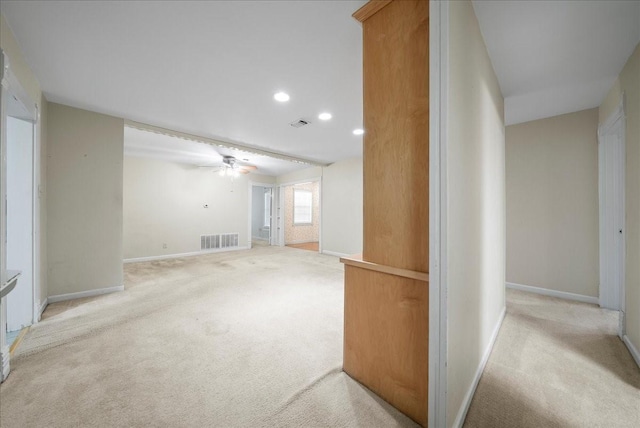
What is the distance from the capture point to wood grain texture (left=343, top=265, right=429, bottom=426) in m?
1.23

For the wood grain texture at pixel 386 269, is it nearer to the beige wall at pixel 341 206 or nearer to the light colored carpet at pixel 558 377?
the light colored carpet at pixel 558 377

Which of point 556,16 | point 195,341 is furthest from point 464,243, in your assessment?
point 195,341

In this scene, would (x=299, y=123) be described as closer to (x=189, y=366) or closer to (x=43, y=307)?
(x=189, y=366)

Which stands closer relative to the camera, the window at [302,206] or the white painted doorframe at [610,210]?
the white painted doorframe at [610,210]

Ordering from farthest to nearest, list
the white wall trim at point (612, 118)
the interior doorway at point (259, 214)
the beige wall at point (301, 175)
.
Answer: the interior doorway at point (259, 214), the beige wall at point (301, 175), the white wall trim at point (612, 118)

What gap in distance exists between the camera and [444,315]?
1042mm

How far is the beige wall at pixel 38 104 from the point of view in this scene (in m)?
1.76

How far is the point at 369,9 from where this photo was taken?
1458mm

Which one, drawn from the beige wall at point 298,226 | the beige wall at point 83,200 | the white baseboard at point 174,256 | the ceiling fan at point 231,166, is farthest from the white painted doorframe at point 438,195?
the beige wall at point 298,226

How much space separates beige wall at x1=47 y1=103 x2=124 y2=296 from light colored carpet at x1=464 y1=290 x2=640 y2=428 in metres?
4.21

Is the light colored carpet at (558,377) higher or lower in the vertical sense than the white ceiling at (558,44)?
lower

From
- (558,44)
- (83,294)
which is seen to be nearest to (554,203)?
(558,44)

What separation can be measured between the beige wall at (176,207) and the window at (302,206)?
1.69 meters

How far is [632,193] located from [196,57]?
3.75 meters
